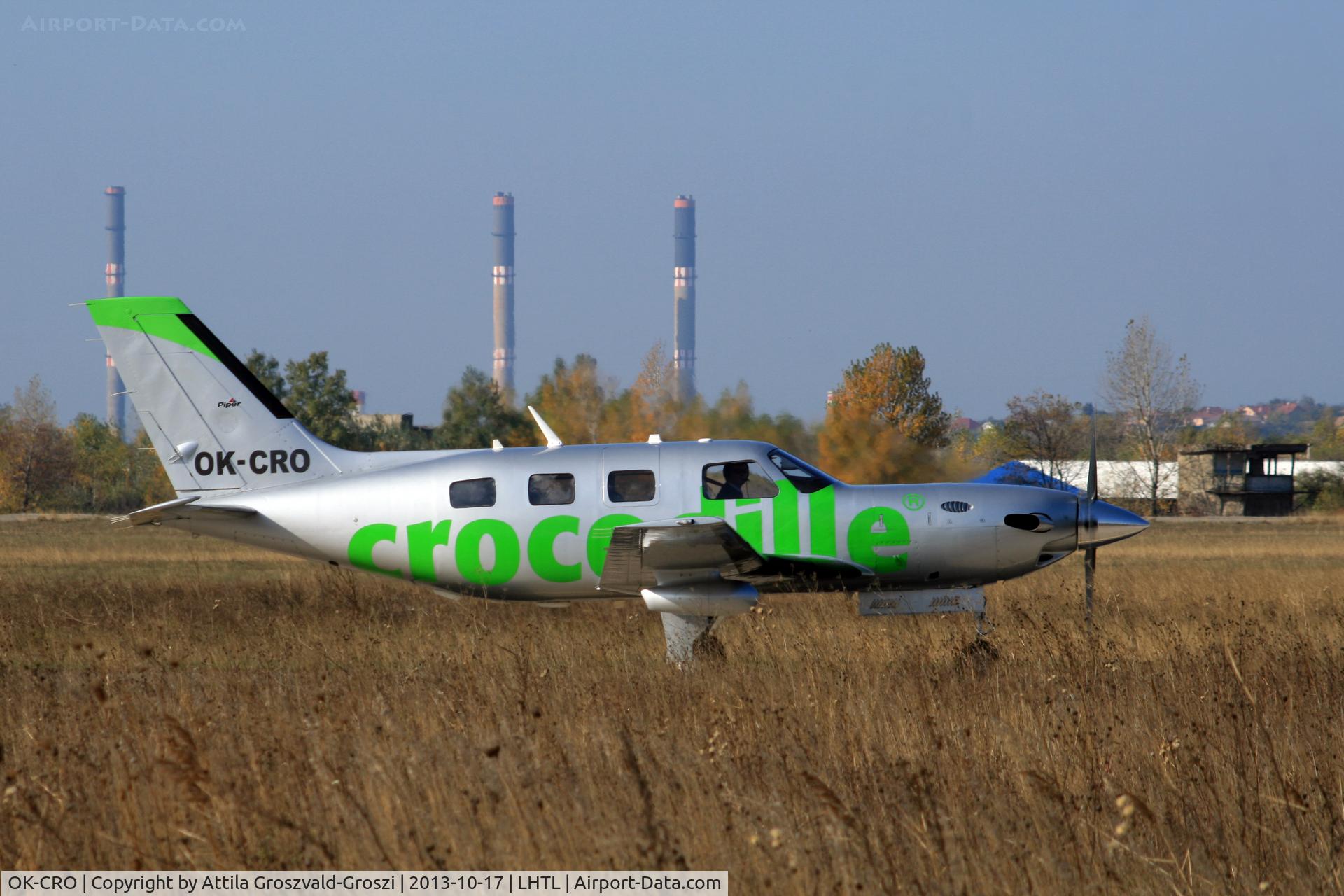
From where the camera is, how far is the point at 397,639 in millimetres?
13055

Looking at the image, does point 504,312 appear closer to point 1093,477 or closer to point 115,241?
point 115,241

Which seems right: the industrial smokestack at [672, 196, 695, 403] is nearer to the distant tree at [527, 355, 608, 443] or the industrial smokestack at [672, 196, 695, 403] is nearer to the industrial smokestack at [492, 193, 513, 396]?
the industrial smokestack at [492, 193, 513, 396]

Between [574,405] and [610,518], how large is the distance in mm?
17973

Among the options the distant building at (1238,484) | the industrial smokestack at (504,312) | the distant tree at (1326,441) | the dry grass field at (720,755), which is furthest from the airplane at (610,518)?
the industrial smokestack at (504,312)

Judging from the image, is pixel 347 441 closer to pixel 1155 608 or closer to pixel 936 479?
pixel 936 479

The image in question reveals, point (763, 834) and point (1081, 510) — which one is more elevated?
point (1081, 510)

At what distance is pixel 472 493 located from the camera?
1282cm

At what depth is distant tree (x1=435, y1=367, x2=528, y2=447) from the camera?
166 feet

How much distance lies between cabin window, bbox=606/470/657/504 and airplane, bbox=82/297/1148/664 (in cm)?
1

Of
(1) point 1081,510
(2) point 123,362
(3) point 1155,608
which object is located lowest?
(3) point 1155,608

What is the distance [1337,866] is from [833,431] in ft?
56.1

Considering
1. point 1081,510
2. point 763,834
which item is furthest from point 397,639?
point 763,834

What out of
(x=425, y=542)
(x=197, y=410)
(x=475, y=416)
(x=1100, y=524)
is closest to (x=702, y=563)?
(x=425, y=542)

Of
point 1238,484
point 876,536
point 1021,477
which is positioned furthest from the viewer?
point 1238,484
